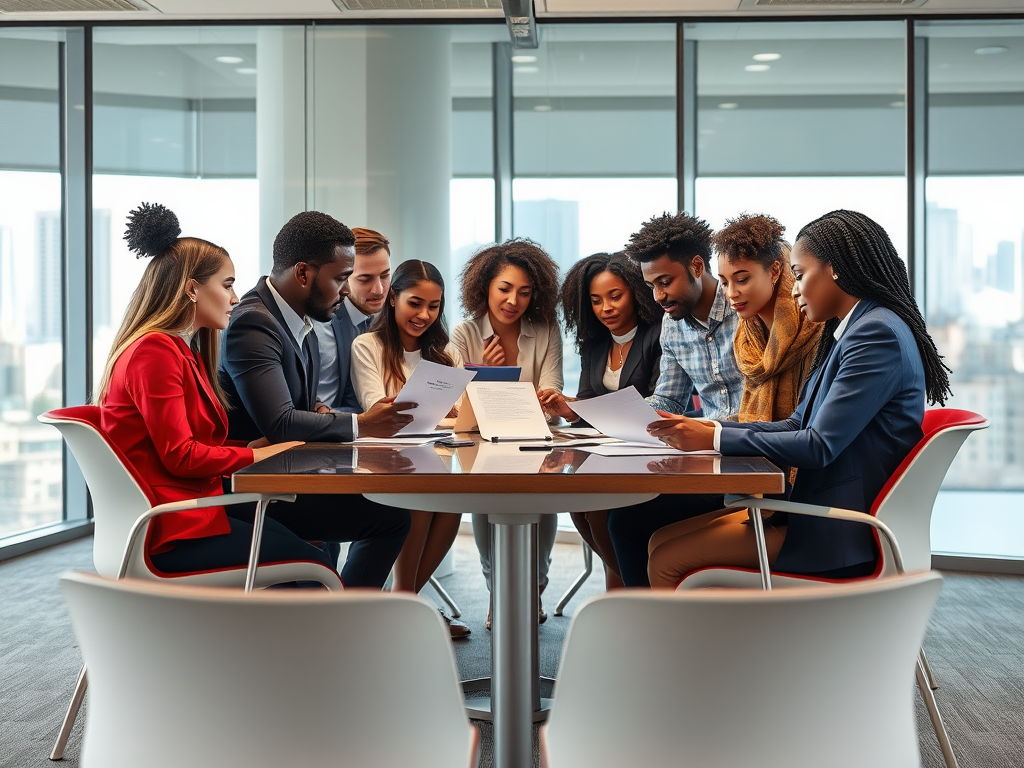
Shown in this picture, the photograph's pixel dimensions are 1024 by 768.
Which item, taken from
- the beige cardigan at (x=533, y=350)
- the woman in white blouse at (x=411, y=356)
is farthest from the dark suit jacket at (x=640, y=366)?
the woman in white blouse at (x=411, y=356)

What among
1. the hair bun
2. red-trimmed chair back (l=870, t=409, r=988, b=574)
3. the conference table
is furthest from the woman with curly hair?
the hair bun

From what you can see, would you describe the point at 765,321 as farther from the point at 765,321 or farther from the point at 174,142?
the point at 174,142

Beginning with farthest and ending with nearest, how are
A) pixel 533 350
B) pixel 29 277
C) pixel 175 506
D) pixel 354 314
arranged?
pixel 29 277, pixel 354 314, pixel 533 350, pixel 175 506

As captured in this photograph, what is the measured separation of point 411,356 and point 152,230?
128cm

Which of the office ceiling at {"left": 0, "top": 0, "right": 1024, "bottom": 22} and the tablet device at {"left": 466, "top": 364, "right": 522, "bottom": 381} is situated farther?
the office ceiling at {"left": 0, "top": 0, "right": 1024, "bottom": 22}

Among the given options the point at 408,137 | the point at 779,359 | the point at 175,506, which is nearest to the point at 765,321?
the point at 779,359

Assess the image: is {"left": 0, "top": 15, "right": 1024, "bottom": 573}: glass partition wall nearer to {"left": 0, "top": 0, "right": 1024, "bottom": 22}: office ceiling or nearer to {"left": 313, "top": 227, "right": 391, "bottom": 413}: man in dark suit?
{"left": 0, "top": 0, "right": 1024, "bottom": 22}: office ceiling

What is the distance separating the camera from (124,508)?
221cm

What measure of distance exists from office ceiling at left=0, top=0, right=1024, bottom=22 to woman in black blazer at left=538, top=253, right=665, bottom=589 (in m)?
1.86

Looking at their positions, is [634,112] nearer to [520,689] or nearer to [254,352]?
[254,352]

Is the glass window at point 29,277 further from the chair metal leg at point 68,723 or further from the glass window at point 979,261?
the glass window at point 979,261

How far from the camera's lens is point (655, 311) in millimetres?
3547

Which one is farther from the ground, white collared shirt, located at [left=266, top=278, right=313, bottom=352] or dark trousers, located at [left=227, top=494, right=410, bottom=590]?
white collared shirt, located at [left=266, top=278, right=313, bottom=352]

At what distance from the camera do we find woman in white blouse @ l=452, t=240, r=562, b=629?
12.0 ft
